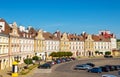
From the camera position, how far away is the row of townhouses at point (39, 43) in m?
74.2

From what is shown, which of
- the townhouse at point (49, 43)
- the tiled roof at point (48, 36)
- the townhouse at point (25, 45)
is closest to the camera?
the townhouse at point (25, 45)

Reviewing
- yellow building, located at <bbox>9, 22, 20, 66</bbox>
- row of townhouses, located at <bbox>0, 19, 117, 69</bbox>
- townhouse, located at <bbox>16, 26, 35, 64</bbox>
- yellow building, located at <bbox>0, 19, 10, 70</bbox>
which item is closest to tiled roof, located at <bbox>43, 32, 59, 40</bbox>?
row of townhouses, located at <bbox>0, 19, 117, 69</bbox>

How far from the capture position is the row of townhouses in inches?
2922

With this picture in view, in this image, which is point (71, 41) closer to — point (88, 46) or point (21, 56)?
point (88, 46)

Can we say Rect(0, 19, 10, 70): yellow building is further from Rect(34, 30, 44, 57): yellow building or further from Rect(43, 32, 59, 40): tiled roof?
Rect(43, 32, 59, 40): tiled roof

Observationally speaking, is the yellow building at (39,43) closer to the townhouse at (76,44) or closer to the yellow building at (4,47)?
the townhouse at (76,44)

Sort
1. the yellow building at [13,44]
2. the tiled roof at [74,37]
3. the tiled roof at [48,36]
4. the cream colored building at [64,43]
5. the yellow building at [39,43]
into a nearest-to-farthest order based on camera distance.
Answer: the yellow building at [13,44], the yellow building at [39,43], the tiled roof at [48,36], the cream colored building at [64,43], the tiled roof at [74,37]

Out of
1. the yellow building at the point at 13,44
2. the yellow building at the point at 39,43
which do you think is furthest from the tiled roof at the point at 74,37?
the yellow building at the point at 13,44

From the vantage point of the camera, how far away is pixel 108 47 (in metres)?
151

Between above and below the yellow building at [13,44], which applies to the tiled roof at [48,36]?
above

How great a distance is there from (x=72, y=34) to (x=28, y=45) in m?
44.5

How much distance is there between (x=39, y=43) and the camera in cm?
11175

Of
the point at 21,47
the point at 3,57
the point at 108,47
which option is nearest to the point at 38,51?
the point at 21,47

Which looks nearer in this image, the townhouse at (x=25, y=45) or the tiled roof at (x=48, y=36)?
the townhouse at (x=25, y=45)
